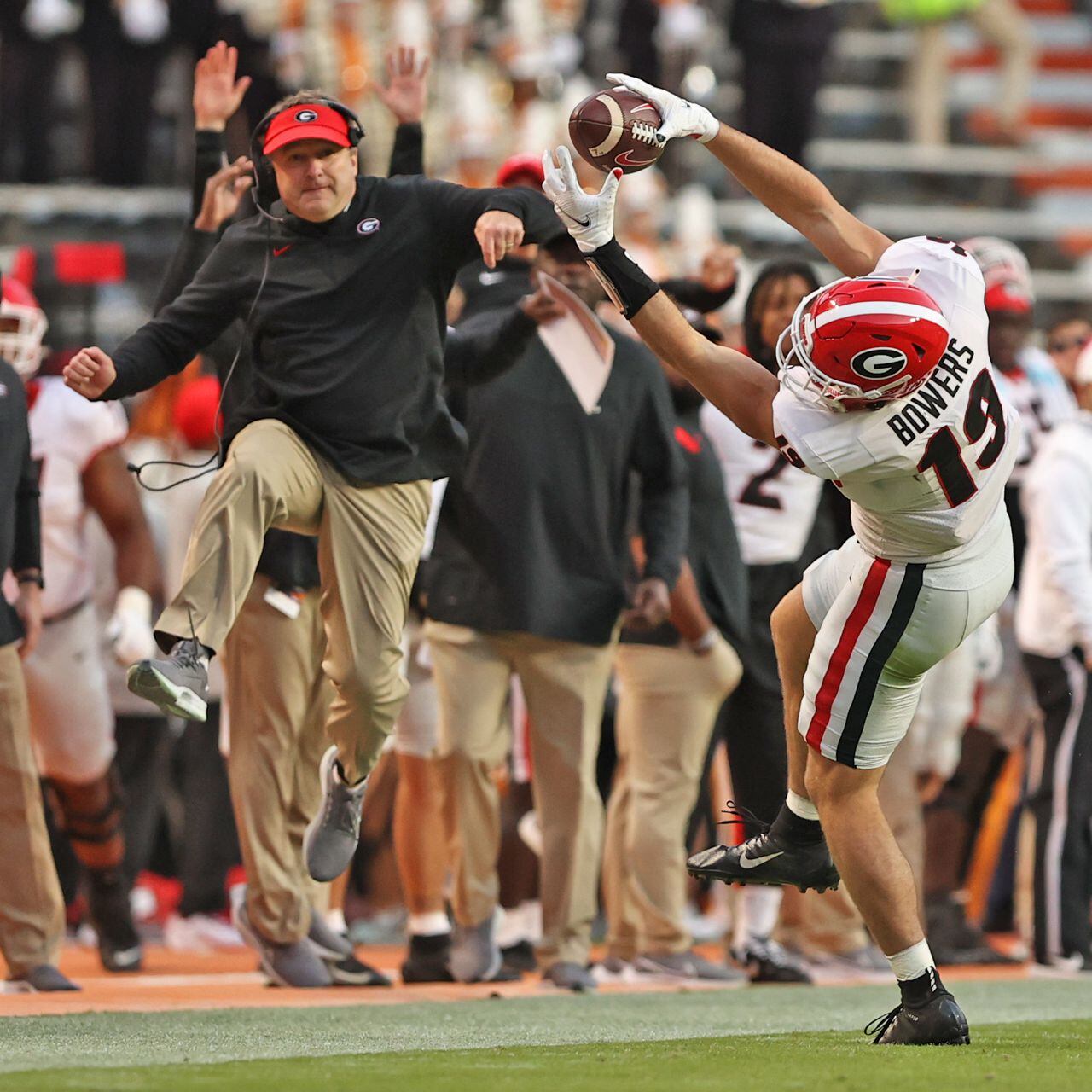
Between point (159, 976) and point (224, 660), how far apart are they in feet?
4.26

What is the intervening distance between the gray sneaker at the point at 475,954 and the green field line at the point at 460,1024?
0.54 m

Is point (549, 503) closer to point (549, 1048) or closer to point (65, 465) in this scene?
point (65, 465)

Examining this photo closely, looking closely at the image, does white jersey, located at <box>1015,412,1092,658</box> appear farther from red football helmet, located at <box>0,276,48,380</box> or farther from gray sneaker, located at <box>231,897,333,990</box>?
red football helmet, located at <box>0,276,48,380</box>

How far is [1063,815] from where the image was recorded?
7.61 m

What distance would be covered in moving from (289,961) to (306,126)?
2.46m

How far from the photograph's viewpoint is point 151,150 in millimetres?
12484

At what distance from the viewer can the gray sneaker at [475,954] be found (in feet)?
22.5

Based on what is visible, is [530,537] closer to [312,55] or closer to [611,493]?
[611,493]

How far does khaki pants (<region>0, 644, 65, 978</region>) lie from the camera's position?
619cm

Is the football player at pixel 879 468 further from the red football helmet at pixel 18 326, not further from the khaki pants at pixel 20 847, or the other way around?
the red football helmet at pixel 18 326

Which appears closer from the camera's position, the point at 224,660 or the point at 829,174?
the point at 224,660

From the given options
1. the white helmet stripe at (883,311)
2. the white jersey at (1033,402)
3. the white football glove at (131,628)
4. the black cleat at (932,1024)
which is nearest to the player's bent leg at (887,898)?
the black cleat at (932,1024)

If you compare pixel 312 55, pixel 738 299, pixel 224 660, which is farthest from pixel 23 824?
pixel 312 55

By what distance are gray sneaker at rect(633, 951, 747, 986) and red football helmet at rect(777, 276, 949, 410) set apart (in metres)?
2.82
